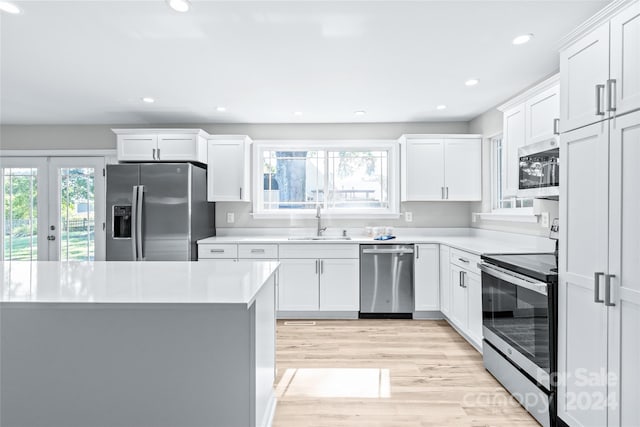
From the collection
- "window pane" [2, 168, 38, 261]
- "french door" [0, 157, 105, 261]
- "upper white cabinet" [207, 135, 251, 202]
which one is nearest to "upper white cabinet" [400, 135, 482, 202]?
"upper white cabinet" [207, 135, 251, 202]

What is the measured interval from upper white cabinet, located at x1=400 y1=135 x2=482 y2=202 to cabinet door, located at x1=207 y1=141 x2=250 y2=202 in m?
1.97

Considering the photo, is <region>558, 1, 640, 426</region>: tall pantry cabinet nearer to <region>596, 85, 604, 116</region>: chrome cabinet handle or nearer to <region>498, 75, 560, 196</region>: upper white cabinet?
<region>596, 85, 604, 116</region>: chrome cabinet handle

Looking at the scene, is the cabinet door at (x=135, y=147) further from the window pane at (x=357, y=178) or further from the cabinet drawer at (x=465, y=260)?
the cabinet drawer at (x=465, y=260)

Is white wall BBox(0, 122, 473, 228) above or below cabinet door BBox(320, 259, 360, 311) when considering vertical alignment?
above

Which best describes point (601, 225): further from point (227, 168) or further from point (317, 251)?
point (227, 168)

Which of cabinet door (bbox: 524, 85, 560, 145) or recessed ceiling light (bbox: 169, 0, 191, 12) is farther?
cabinet door (bbox: 524, 85, 560, 145)

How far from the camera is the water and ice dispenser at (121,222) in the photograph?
3730 mm

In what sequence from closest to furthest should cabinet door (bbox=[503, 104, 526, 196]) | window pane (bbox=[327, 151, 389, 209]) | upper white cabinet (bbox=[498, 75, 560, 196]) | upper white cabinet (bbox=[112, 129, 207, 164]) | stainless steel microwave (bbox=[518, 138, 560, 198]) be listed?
stainless steel microwave (bbox=[518, 138, 560, 198]) < upper white cabinet (bbox=[498, 75, 560, 196]) < cabinet door (bbox=[503, 104, 526, 196]) < upper white cabinet (bbox=[112, 129, 207, 164]) < window pane (bbox=[327, 151, 389, 209])

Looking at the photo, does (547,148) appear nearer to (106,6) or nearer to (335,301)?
(335,301)

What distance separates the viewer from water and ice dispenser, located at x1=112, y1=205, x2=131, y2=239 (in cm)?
373

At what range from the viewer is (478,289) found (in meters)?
2.91

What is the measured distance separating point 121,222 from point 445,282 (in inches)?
137

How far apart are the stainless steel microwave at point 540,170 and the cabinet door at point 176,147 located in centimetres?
327

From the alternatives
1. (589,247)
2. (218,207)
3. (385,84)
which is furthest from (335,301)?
(589,247)
